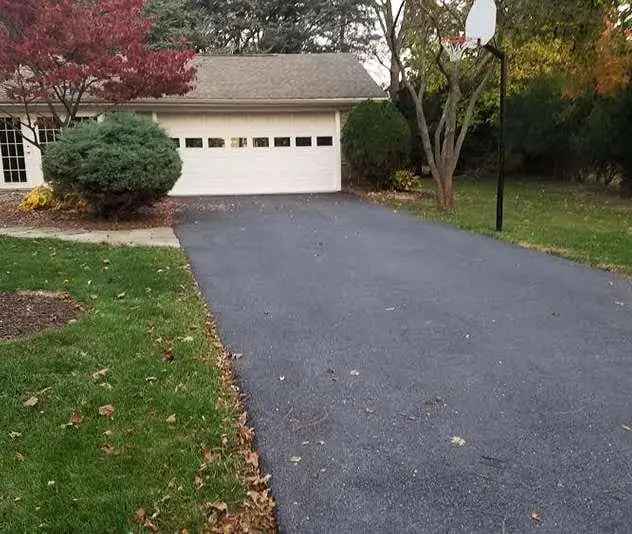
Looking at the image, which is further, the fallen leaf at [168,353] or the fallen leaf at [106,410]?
the fallen leaf at [168,353]

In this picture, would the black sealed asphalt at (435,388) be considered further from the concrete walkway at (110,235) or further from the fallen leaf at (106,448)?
the concrete walkway at (110,235)

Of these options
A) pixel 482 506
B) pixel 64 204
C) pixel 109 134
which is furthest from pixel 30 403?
pixel 64 204

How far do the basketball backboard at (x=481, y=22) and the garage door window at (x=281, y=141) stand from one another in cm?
677

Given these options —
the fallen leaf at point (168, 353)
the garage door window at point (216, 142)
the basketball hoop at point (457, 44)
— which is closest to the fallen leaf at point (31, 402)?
the fallen leaf at point (168, 353)

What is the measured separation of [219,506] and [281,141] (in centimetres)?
1566

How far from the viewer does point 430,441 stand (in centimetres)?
326

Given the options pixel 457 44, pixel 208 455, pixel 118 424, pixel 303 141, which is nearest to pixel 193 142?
pixel 303 141

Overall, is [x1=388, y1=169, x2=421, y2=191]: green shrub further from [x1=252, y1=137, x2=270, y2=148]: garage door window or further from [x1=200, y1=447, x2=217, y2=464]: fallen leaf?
[x1=200, y1=447, x2=217, y2=464]: fallen leaf

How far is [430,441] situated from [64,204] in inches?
446

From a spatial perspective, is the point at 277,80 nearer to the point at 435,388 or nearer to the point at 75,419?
the point at 435,388

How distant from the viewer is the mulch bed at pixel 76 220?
11.3 meters

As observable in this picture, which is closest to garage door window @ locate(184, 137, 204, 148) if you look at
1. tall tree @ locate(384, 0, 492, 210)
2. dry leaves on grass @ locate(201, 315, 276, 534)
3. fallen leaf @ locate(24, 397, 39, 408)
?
tall tree @ locate(384, 0, 492, 210)

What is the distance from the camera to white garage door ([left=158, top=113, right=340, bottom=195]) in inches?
683

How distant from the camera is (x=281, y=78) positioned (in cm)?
1900
